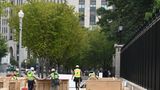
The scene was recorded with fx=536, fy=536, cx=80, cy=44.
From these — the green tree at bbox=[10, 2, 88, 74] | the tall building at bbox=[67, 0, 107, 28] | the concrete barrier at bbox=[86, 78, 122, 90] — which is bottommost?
the concrete barrier at bbox=[86, 78, 122, 90]

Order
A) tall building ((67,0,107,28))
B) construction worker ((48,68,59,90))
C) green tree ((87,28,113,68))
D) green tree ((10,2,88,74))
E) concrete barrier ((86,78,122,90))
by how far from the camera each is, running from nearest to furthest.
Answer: concrete barrier ((86,78,122,90)), construction worker ((48,68,59,90)), green tree ((10,2,88,74)), green tree ((87,28,113,68)), tall building ((67,0,107,28))

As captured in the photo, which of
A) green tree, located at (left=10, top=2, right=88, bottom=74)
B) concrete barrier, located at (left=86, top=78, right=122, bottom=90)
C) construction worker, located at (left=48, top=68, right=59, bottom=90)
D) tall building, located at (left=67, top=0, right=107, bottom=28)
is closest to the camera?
concrete barrier, located at (left=86, top=78, right=122, bottom=90)

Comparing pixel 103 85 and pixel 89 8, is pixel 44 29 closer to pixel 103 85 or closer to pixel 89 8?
pixel 103 85

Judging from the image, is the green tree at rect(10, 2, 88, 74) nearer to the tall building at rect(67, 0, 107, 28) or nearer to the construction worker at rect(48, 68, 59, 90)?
the construction worker at rect(48, 68, 59, 90)

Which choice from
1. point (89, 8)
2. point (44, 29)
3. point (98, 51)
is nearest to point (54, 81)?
point (44, 29)

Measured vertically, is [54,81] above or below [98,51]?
above

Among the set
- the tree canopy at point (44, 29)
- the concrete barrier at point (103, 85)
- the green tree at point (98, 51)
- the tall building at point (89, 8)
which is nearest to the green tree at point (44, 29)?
the tree canopy at point (44, 29)

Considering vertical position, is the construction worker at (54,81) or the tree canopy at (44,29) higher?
the tree canopy at (44,29)

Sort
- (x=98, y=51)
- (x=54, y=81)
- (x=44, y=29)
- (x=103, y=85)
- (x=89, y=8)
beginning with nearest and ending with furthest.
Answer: (x=103, y=85)
(x=54, y=81)
(x=44, y=29)
(x=98, y=51)
(x=89, y=8)

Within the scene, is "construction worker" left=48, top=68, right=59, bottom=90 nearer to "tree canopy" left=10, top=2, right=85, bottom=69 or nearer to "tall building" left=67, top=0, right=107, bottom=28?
"tree canopy" left=10, top=2, right=85, bottom=69

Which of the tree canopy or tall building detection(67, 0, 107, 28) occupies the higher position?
tall building detection(67, 0, 107, 28)

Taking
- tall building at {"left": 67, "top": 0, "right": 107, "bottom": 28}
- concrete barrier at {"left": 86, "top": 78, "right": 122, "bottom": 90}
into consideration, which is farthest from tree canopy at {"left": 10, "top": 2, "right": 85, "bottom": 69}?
tall building at {"left": 67, "top": 0, "right": 107, "bottom": 28}

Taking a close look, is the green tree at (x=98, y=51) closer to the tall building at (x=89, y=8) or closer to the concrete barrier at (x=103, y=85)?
the tall building at (x=89, y=8)

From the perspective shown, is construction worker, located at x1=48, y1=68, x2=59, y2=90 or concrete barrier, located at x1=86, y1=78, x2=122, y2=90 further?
construction worker, located at x1=48, y1=68, x2=59, y2=90
